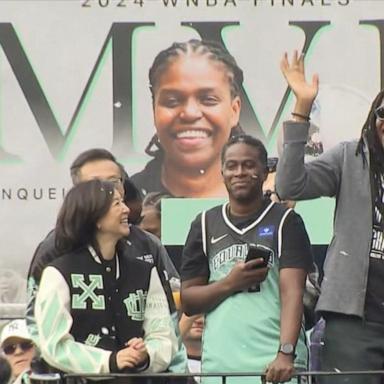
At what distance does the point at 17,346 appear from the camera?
5.87 meters

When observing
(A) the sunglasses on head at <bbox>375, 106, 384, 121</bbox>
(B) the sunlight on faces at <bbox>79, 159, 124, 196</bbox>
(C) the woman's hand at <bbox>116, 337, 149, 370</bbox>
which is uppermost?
(A) the sunglasses on head at <bbox>375, 106, 384, 121</bbox>

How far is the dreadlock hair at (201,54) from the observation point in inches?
236

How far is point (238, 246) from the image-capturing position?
4.83 metres

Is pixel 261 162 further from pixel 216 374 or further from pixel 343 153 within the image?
pixel 216 374

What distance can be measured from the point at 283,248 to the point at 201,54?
62.8 inches

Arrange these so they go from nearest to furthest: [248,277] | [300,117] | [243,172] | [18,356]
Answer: [300,117], [248,277], [243,172], [18,356]

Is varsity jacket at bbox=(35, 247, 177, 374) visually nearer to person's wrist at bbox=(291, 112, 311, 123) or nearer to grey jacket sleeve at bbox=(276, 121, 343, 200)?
grey jacket sleeve at bbox=(276, 121, 343, 200)

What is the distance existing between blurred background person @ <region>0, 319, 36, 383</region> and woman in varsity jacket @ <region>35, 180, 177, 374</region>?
4.26 ft

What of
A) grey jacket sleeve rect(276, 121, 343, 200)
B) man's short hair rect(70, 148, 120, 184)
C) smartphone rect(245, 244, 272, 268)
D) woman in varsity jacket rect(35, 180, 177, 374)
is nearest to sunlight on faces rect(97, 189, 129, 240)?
woman in varsity jacket rect(35, 180, 177, 374)

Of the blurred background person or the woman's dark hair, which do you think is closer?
the woman's dark hair

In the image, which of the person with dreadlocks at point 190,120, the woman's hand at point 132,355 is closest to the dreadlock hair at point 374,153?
the woman's hand at point 132,355

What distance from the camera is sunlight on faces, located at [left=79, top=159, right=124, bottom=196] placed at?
17.6 ft

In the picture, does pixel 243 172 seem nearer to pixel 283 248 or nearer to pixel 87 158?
pixel 283 248

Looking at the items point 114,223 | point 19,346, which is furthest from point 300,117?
point 19,346
